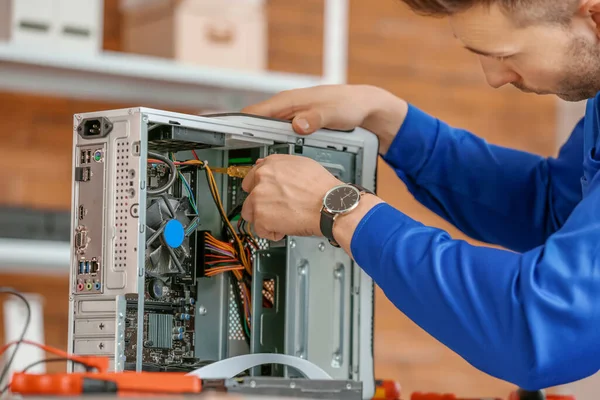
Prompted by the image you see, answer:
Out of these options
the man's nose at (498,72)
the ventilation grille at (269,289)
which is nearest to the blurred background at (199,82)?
the man's nose at (498,72)

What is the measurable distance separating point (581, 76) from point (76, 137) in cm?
79

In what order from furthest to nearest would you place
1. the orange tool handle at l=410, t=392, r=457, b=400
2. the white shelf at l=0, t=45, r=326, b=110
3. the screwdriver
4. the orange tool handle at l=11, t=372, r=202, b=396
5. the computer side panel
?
the white shelf at l=0, t=45, r=326, b=110
the orange tool handle at l=410, t=392, r=457, b=400
the screwdriver
the computer side panel
the orange tool handle at l=11, t=372, r=202, b=396

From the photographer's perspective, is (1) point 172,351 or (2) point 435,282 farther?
(1) point 172,351

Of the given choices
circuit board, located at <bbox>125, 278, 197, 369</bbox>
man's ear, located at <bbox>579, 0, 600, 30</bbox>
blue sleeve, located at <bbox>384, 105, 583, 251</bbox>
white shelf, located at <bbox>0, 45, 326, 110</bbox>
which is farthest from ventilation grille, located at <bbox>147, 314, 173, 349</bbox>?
white shelf, located at <bbox>0, 45, 326, 110</bbox>

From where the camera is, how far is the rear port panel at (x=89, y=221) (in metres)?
1.37

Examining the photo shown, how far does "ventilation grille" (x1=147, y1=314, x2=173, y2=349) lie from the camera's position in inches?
56.8

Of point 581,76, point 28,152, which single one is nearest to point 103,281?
point 581,76

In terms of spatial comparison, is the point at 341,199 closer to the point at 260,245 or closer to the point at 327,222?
the point at 327,222

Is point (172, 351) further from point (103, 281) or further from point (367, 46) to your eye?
point (367, 46)

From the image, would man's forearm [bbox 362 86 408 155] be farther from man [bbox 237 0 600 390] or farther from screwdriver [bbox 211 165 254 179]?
screwdriver [bbox 211 165 254 179]

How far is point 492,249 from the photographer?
4.20 ft

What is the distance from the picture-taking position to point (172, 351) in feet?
4.87

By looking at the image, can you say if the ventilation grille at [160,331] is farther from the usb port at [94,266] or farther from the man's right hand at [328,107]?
the man's right hand at [328,107]

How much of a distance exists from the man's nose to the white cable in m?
0.56
